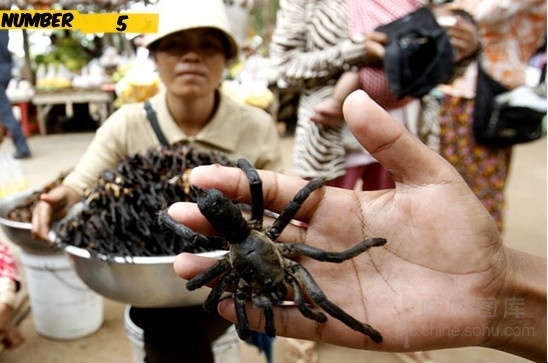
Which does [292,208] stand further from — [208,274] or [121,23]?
[121,23]

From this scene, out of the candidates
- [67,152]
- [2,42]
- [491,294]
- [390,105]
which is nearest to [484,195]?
[390,105]

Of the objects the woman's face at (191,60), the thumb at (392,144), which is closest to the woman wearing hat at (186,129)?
the woman's face at (191,60)

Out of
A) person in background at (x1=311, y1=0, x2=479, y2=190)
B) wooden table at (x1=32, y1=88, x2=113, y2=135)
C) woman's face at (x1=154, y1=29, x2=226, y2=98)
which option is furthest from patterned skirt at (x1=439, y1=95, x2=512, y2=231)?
wooden table at (x1=32, y1=88, x2=113, y2=135)

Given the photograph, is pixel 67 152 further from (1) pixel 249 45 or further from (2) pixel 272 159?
(2) pixel 272 159

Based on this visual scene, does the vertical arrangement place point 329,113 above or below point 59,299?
above

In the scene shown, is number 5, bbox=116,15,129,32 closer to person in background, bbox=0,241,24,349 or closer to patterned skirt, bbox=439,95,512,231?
person in background, bbox=0,241,24,349

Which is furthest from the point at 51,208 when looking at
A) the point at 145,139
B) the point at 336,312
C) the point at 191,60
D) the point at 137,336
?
the point at 336,312
